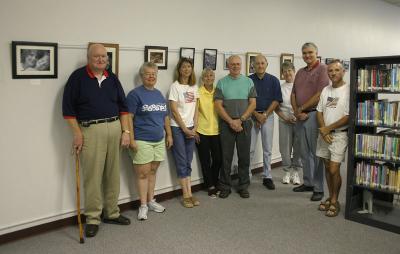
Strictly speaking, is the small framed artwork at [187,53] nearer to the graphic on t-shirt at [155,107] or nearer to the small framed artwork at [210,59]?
the small framed artwork at [210,59]

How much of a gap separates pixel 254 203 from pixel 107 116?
1.82 meters

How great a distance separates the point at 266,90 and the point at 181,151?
1.30 metres

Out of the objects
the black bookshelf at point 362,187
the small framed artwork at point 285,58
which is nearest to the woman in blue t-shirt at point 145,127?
the black bookshelf at point 362,187

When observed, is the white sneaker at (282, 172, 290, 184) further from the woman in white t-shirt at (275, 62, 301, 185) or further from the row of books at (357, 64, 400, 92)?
the row of books at (357, 64, 400, 92)

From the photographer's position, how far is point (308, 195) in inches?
163

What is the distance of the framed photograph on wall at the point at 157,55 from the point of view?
3.64 m

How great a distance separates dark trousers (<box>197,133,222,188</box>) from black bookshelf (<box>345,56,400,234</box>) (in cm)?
138

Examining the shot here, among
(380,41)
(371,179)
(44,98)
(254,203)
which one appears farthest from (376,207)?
(380,41)

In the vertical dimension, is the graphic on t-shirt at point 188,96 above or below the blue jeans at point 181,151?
above

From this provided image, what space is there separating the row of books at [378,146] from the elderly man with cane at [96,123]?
209cm

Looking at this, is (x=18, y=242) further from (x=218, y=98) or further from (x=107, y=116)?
(x=218, y=98)

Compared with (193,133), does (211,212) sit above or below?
below

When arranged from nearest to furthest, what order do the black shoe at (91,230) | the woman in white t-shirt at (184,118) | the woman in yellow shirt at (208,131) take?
the black shoe at (91,230) < the woman in white t-shirt at (184,118) < the woman in yellow shirt at (208,131)

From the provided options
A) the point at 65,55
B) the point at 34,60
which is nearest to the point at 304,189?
the point at 65,55
